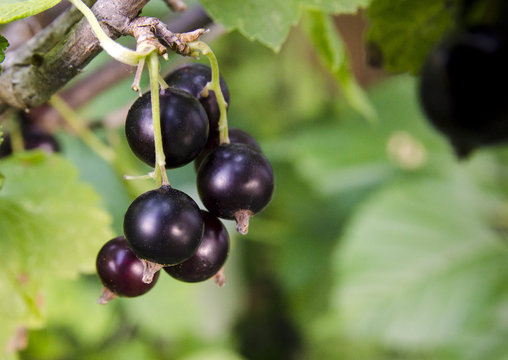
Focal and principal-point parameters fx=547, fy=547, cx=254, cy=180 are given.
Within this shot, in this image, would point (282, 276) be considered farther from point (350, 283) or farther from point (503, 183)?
point (503, 183)

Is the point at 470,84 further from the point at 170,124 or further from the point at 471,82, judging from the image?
the point at 170,124

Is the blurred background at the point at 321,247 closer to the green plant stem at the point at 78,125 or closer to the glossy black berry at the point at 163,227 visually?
the green plant stem at the point at 78,125

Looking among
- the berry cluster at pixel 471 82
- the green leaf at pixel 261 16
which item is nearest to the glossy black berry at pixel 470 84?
the berry cluster at pixel 471 82

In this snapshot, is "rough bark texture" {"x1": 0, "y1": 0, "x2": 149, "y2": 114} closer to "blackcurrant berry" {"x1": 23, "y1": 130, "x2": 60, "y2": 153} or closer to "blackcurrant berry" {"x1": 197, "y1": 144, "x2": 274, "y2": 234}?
"blackcurrant berry" {"x1": 197, "y1": 144, "x2": 274, "y2": 234}

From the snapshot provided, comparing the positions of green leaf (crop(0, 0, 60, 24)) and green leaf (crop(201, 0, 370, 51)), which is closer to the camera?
green leaf (crop(0, 0, 60, 24))

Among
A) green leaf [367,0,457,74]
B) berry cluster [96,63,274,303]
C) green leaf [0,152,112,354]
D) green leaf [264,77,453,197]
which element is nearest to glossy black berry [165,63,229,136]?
berry cluster [96,63,274,303]

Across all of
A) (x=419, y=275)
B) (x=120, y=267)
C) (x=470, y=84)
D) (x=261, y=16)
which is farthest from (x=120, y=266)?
(x=419, y=275)
